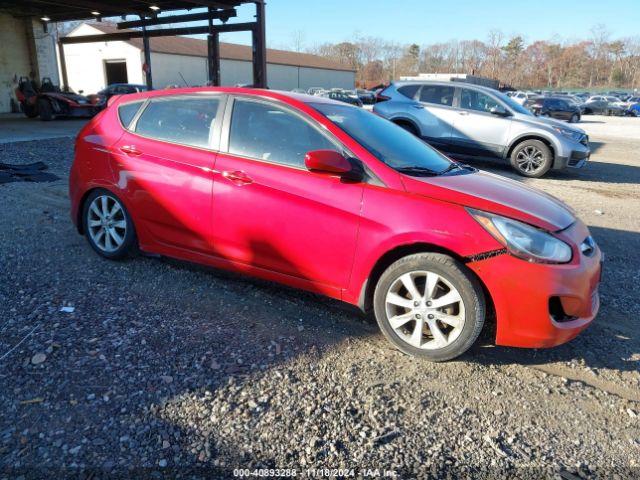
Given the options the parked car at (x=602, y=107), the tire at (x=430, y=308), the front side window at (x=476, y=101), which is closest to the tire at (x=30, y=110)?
the front side window at (x=476, y=101)

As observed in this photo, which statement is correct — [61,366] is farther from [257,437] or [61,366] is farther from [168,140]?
[168,140]

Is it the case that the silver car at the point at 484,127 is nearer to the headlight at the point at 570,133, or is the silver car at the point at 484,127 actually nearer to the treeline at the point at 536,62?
the headlight at the point at 570,133

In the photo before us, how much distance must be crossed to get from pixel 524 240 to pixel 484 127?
7.91m

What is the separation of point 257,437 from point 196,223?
1965 millimetres

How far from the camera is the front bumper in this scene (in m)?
2.93

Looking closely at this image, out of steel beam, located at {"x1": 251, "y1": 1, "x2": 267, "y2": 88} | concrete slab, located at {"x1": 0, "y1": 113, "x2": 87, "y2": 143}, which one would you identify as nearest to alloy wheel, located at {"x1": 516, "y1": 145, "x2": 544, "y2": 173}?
steel beam, located at {"x1": 251, "y1": 1, "x2": 267, "y2": 88}

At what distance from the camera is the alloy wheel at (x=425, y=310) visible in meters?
3.08

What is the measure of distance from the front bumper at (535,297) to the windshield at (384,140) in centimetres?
102

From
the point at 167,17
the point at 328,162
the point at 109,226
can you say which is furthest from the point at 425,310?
the point at 167,17

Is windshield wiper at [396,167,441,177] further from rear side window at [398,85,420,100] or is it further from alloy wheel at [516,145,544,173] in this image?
rear side window at [398,85,420,100]

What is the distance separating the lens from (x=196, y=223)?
396 centimetres

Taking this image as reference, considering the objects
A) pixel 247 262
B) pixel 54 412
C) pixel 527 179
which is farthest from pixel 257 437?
pixel 527 179

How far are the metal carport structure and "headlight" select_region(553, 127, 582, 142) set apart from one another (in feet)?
29.5

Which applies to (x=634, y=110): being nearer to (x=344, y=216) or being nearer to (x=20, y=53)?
(x=20, y=53)
